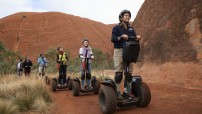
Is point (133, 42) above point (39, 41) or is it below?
below

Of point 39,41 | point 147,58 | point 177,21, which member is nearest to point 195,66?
point 177,21

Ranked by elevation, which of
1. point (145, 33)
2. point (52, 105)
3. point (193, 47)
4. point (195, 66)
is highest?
point (145, 33)

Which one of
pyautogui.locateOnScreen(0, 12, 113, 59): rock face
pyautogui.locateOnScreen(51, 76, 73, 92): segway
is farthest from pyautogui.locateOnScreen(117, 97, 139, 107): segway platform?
pyautogui.locateOnScreen(0, 12, 113, 59): rock face

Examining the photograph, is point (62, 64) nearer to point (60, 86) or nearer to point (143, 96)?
point (60, 86)

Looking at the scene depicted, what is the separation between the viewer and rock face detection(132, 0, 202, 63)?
41.4 feet

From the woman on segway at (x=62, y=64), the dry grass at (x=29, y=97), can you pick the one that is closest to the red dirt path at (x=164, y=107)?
the dry grass at (x=29, y=97)

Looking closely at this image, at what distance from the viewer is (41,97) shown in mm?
8750

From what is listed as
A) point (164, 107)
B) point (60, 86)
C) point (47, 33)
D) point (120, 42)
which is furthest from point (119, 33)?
point (47, 33)

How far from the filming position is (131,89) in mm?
6836

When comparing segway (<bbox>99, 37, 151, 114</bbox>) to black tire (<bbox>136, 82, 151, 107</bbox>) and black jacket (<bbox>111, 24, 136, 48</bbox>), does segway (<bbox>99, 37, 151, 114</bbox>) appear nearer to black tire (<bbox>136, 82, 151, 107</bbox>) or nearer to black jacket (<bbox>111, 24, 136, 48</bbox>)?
black tire (<bbox>136, 82, 151, 107</bbox>)

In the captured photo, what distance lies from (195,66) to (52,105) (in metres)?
6.13

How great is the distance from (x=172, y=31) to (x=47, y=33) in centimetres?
5874

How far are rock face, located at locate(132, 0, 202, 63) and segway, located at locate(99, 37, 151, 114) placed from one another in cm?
588

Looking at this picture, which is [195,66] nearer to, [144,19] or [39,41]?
[144,19]
